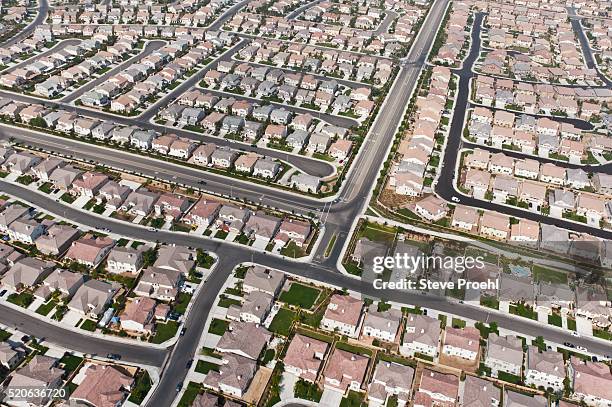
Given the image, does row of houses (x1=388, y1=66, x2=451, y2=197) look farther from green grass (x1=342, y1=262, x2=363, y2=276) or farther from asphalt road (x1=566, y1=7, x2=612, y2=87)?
asphalt road (x1=566, y1=7, x2=612, y2=87)

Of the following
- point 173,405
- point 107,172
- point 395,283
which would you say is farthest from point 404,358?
point 107,172

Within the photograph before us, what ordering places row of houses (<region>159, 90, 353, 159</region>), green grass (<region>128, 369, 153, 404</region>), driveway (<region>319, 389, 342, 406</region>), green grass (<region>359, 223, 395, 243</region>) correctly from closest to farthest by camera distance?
green grass (<region>128, 369, 153, 404</region>) → driveway (<region>319, 389, 342, 406</region>) → green grass (<region>359, 223, 395, 243</region>) → row of houses (<region>159, 90, 353, 159</region>)

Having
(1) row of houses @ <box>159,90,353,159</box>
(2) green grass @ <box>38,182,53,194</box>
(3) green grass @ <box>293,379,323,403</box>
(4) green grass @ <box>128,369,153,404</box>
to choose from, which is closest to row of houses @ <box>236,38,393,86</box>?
(1) row of houses @ <box>159,90,353,159</box>

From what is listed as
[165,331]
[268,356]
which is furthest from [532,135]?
[165,331]

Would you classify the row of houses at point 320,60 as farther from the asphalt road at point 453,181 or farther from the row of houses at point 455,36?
the asphalt road at point 453,181

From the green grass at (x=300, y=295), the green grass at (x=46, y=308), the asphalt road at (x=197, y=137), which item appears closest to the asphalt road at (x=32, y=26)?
the asphalt road at (x=197, y=137)

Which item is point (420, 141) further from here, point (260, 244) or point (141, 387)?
point (141, 387)

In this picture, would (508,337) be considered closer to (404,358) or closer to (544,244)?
(404,358)
